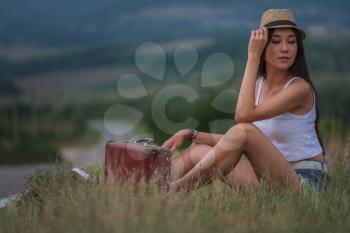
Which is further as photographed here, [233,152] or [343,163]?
[343,163]

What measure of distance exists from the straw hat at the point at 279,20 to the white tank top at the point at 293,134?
36cm

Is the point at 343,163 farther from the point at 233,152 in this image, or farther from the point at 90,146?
the point at 90,146

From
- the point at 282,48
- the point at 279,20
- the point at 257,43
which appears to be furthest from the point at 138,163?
the point at 279,20

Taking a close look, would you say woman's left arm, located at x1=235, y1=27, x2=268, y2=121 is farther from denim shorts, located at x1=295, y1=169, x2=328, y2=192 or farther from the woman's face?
denim shorts, located at x1=295, y1=169, x2=328, y2=192

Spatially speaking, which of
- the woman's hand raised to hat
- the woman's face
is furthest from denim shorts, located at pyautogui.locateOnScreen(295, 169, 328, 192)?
the woman's hand raised to hat

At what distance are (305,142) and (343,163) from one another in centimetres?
227

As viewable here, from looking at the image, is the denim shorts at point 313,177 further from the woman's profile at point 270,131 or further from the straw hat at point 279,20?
the straw hat at point 279,20

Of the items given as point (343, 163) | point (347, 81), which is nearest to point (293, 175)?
point (343, 163)

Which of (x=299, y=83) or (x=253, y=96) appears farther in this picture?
(x=299, y=83)

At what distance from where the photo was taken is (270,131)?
5.57 meters

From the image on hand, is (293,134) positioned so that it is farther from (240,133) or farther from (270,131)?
(240,133)

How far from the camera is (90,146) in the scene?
47.5 metres

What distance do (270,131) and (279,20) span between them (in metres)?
0.75

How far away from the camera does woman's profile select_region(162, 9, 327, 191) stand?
5309 mm
